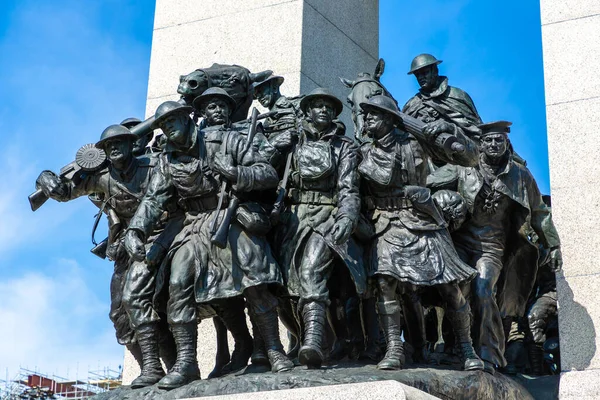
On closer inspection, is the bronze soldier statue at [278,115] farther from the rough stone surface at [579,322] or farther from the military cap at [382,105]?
the rough stone surface at [579,322]

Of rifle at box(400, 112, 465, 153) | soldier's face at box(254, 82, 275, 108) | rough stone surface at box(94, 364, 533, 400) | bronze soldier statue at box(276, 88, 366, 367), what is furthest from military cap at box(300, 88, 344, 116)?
rough stone surface at box(94, 364, 533, 400)

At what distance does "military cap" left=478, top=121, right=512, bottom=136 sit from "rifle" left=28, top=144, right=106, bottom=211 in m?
3.65

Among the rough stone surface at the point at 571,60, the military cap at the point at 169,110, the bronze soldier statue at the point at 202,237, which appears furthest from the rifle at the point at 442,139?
the rough stone surface at the point at 571,60

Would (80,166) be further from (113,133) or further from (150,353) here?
(150,353)

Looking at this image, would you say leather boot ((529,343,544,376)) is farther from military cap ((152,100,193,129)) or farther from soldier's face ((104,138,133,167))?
soldier's face ((104,138,133,167))

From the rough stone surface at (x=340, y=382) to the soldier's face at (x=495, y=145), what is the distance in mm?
2232

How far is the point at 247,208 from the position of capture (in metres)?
9.86

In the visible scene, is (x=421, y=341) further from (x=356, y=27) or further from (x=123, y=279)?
(x=356, y=27)

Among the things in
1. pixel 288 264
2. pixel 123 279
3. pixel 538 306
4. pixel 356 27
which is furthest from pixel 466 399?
pixel 356 27

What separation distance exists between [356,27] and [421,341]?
524cm

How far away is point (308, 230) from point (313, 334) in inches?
38.3

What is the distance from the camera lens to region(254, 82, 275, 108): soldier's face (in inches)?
456

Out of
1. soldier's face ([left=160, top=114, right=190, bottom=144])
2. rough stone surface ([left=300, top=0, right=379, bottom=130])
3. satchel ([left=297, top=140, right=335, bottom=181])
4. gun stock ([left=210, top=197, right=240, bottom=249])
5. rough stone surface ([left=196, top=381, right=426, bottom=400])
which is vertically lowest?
rough stone surface ([left=196, top=381, right=426, bottom=400])

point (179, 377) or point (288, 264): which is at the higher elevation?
point (288, 264)
